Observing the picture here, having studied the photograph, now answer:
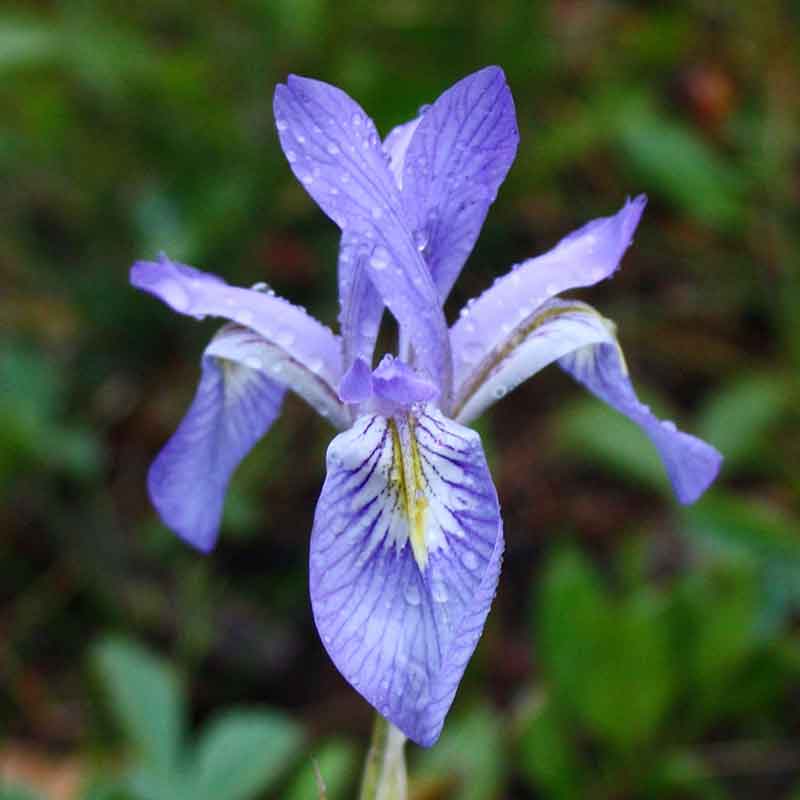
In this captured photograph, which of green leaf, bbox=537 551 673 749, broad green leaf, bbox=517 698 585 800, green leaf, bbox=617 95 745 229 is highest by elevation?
green leaf, bbox=617 95 745 229

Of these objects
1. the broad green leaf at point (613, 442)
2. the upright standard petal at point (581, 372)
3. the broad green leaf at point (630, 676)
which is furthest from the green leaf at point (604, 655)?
the upright standard petal at point (581, 372)

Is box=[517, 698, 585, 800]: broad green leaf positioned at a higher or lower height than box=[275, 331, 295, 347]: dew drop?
lower

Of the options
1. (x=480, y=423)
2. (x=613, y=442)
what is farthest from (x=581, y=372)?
(x=613, y=442)

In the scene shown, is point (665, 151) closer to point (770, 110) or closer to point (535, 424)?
point (770, 110)

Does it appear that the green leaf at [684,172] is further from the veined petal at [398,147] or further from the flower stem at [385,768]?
the flower stem at [385,768]

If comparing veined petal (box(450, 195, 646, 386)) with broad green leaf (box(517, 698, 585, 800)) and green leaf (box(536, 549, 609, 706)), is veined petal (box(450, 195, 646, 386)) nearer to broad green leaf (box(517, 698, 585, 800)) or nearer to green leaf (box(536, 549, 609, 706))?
green leaf (box(536, 549, 609, 706))

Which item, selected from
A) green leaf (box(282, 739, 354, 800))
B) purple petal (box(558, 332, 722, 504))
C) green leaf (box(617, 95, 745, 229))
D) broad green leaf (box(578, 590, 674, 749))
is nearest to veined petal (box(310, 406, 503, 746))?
purple petal (box(558, 332, 722, 504))

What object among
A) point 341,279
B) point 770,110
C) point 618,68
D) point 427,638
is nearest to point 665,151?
point 770,110

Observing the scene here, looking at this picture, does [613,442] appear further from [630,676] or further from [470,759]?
[470,759]
